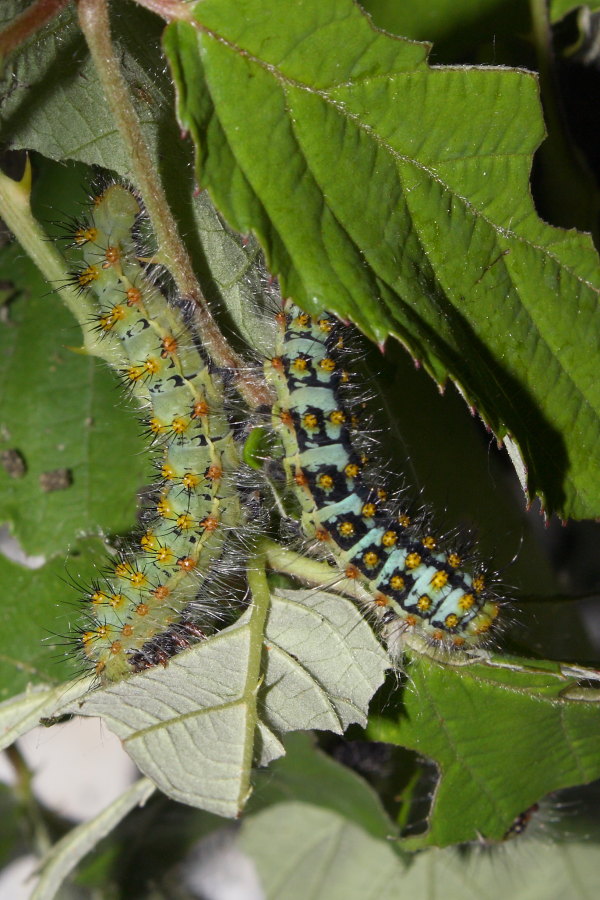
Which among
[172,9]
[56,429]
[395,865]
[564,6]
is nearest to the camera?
[172,9]

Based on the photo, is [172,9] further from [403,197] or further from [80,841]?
[80,841]

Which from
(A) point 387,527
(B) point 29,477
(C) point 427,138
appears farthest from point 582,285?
(B) point 29,477

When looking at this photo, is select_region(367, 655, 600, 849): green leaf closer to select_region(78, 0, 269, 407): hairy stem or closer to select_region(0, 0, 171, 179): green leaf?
select_region(78, 0, 269, 407): hairy stem

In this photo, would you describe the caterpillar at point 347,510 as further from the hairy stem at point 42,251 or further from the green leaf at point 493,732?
the hairy stem at point 42,251

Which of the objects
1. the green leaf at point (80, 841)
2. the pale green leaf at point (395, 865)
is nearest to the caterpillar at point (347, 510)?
the green leaf at point (80, 841)

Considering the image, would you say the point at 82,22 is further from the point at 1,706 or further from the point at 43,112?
the point at 1,706

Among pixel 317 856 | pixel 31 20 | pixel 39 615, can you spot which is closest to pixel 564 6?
pixel 31 20
